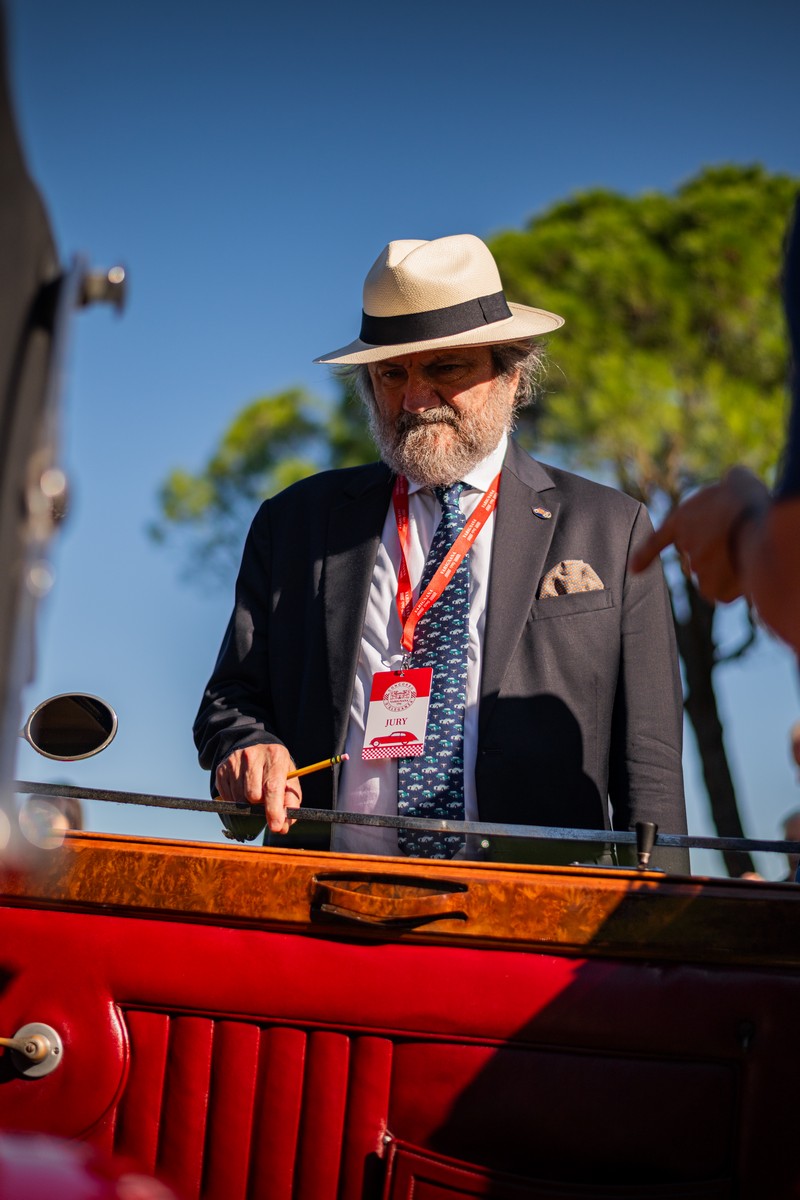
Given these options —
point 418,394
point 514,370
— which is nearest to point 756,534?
point 418,394

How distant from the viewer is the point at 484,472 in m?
3.52

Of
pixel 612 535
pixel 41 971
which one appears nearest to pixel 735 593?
pixel 41 971

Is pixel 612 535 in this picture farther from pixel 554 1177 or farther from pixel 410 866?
pixel 554 1177

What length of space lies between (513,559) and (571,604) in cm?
19

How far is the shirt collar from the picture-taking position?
350cm

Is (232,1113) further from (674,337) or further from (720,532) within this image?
(674,337)

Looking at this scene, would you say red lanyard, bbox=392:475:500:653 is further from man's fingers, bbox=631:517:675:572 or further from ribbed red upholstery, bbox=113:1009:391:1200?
man's fingers, bbox=631:517:675:572

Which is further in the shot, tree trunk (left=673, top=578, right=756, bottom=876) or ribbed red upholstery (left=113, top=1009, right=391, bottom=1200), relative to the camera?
tree trunk (left=673, top=578, right=756, bottom=876)

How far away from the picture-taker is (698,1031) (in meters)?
2.02

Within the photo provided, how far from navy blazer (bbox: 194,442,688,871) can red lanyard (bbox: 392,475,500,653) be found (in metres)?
0.05

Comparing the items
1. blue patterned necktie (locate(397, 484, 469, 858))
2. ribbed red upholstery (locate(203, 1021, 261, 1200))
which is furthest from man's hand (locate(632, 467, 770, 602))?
blue patterned necktie (locate(397, 484, 469, 858))

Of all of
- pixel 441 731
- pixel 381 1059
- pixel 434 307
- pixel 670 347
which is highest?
pixel 670 347

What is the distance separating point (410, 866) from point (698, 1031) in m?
0.55

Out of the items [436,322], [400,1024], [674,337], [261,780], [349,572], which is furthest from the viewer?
[674,337]
